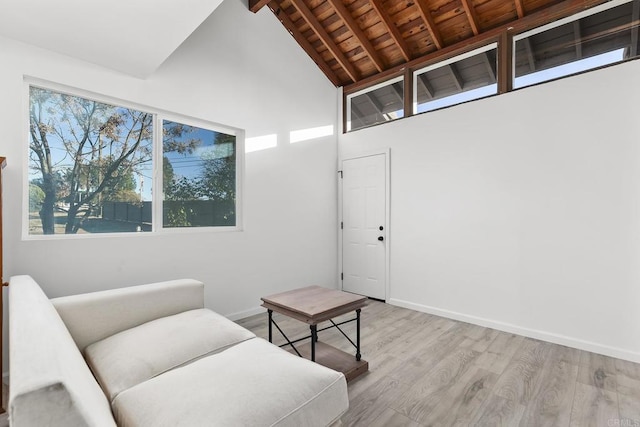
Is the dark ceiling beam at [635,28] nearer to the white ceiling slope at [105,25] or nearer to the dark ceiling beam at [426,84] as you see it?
the dark ceiling beam at [426,84]

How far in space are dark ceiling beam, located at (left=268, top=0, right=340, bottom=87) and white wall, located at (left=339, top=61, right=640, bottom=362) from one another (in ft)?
4.59

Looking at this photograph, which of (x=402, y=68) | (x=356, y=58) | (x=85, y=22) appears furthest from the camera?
(x=356, y=58)

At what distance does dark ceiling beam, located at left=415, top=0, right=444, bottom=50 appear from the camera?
333 centimetres

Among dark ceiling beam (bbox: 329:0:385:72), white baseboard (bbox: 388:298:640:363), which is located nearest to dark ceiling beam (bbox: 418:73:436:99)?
dark ceiling beam (bbox: 329:0:385:72)

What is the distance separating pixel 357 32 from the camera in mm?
3844

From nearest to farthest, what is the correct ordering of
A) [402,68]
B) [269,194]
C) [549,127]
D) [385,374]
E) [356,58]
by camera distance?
[385,374] → [549,127] → [269,194] → [402,68] → [356,58]

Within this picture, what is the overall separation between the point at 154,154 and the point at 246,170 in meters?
0.96

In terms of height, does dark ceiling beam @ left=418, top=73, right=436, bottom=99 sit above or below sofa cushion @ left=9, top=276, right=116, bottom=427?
above

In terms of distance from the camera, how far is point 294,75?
414 centimetres

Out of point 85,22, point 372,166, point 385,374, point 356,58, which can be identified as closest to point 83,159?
point 85,22

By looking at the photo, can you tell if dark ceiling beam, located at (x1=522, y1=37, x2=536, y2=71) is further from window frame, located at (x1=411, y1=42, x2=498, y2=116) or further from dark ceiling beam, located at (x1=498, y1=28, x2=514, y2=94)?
window frame, located at (x1=411, y1=42, x2=498, y2=116)

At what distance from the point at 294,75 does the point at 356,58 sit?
3.07ft

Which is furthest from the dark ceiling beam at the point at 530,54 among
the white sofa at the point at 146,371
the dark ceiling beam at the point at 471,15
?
the white sofa at the point at 146,371

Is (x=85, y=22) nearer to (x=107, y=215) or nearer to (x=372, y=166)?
(x=107, y=215)
